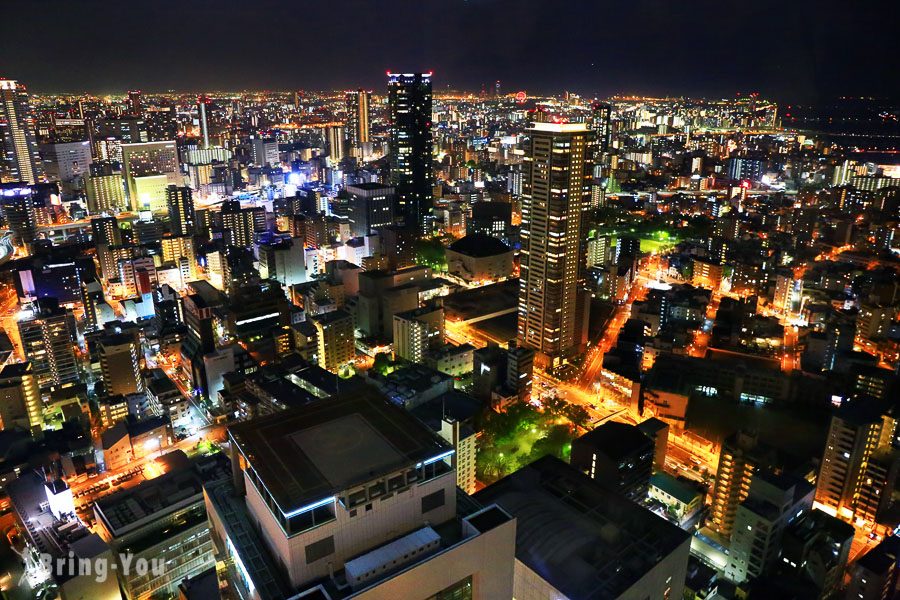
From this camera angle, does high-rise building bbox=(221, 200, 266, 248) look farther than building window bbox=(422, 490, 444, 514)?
Yes

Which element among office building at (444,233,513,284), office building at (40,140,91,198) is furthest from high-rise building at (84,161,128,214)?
office building at (444,233,513,284)

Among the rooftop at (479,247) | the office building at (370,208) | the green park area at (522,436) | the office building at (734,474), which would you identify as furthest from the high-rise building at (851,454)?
the office building at (370,208)

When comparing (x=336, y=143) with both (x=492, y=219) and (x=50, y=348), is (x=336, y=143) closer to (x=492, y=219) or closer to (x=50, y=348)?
(x=492, y=219)

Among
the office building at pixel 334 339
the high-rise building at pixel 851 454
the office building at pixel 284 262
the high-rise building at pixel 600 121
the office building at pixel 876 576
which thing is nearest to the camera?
the office building at pixel 876 576

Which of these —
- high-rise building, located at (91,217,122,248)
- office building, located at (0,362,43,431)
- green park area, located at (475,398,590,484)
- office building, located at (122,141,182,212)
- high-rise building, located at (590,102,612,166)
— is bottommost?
green park area, located at (475,398,590,484)

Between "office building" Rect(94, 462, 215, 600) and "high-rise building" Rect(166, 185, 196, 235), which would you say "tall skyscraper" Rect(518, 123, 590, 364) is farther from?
"high-rise building" Rect(166, 185, 196, 235)

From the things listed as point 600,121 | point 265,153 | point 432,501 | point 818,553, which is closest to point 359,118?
point 265,153

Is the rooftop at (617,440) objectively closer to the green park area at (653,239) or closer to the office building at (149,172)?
the green park area at (653,239)

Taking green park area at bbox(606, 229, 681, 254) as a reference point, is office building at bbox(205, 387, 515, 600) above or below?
above
